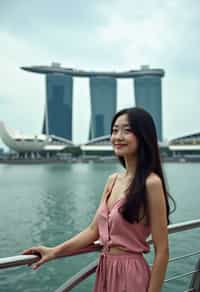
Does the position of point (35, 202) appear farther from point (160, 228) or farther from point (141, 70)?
point (141, 70)

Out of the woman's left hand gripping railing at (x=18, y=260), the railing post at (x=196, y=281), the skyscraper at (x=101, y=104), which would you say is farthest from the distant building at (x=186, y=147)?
the woman's left hand gripping railing at (x=18, y=260)

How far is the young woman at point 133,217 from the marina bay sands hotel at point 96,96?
63.6 metres

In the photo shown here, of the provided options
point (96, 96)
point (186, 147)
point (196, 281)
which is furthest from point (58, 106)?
point (196, 281)

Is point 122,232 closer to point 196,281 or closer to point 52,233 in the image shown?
point 196,281

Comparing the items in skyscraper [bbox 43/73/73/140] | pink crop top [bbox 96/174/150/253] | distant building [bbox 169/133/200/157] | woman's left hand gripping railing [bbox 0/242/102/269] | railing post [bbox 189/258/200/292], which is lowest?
railing post [bbox 189/258/200/292]

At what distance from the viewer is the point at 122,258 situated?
2.96 ft

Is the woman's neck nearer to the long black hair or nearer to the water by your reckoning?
the long black hair

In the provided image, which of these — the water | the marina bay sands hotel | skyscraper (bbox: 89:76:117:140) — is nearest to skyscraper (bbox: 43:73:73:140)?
the marina bay sands hotel

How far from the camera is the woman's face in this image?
0.96 m

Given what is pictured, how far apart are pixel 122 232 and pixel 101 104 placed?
6573 cm

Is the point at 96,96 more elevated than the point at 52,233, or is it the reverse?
the point at 96,96

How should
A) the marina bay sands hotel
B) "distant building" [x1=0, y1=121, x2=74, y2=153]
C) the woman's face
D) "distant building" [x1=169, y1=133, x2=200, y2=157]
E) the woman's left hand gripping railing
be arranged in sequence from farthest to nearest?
the marina bay sands hotel < "distant building" [x1=169, y1=133, x2=200, y2=157] < "distant building" [x1=0, y1=121, x2=74, y2=153] < the woman's face < the woman's left hand gripping railing

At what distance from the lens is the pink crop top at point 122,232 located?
903mm

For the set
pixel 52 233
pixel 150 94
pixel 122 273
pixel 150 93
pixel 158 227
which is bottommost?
pixel 52 233
